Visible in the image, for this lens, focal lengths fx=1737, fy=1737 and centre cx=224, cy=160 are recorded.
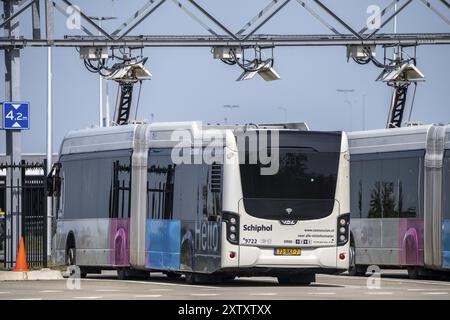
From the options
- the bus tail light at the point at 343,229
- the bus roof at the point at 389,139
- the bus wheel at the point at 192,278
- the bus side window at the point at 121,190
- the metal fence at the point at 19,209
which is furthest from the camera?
the metal fence at the point at 19,209

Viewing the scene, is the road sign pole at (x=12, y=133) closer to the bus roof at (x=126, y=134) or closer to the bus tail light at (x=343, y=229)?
the bus roof at (x=126, y=134)

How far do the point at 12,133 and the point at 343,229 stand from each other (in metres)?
10.0

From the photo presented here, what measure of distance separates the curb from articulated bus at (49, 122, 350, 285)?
1299 mm

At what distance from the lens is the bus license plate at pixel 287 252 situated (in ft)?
99.9

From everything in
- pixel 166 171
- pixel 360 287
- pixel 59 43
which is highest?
pixel 59 43

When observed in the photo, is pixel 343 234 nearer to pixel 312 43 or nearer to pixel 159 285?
pixel 159 285

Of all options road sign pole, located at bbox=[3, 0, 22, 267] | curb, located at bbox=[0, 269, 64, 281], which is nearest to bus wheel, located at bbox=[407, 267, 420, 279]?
Result: curb, located at bbox=[0, 269, 64, 281]

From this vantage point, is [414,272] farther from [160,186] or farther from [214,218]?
[214,218]

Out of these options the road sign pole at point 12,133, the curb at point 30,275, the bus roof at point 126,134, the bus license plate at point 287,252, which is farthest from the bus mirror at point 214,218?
the road sign pole at point 12,133

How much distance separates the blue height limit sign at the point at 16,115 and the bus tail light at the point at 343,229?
914 centimetres
